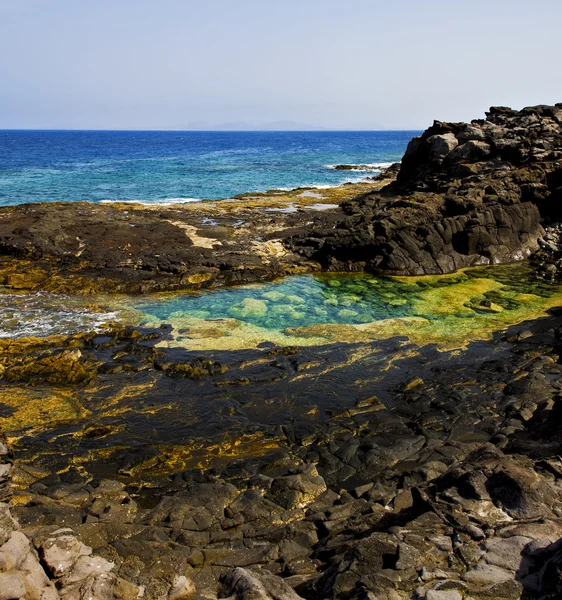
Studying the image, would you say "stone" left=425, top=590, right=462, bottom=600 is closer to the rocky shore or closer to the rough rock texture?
the rocky shore

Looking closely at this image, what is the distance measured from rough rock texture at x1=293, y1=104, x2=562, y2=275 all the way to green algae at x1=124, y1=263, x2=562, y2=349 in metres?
2.07

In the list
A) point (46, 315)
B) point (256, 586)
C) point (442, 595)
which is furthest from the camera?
point (46, 315)

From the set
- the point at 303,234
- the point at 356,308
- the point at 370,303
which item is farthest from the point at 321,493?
the point at 303,234

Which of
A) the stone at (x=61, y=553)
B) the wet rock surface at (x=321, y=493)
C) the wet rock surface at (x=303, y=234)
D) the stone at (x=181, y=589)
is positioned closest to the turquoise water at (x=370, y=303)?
the wet rock surface at (x=303, y=234)

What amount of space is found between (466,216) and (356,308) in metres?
13.0

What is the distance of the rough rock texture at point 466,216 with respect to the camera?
30.9 m

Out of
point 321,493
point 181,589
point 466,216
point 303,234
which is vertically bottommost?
point 321,493

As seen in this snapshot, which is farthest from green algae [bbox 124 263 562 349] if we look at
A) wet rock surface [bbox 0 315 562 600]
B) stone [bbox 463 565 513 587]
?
stone [bbox 463 565 513 587]

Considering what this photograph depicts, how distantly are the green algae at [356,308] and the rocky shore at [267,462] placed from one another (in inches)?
35.9

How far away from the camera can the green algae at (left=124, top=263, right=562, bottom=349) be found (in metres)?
20.5

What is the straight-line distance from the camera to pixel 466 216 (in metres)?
32.4

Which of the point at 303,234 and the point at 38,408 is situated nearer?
the point at 38,408

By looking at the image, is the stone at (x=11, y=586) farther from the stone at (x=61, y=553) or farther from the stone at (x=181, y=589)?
the stone at (x=181, y=589)

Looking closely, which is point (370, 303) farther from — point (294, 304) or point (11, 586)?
point (11, 586)
